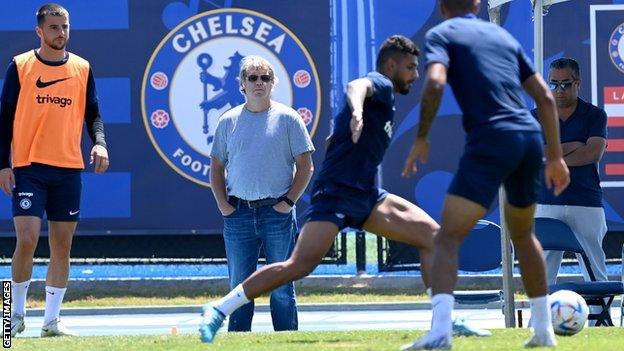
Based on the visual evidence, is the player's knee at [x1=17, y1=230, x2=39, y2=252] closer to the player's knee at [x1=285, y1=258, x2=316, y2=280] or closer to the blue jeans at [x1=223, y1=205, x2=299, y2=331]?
the blue jeans at [x1=223, y1=205, x2=299, y2=331]

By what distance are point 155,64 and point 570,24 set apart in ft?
15.5

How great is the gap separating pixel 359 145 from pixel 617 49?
8799mm

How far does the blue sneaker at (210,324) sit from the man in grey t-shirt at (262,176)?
1568 millimetres

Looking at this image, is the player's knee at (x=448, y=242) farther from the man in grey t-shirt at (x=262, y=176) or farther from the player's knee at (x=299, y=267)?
the man in grey t-shirt at (x=262, y=176)

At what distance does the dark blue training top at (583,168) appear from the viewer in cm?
1108

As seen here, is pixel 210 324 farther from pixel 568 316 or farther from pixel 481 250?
pixel 481 250

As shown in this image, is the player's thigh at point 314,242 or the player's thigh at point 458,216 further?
the player's thigh at point 314,242

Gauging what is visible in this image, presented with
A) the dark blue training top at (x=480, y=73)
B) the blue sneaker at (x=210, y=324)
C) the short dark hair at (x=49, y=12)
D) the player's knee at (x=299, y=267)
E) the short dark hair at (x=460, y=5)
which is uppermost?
the short dark hair at (x=49, y=12)

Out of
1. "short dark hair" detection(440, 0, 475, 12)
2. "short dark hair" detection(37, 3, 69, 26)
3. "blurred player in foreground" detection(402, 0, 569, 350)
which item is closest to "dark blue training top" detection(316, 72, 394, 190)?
"short dark hair" detection(440, 0, 475, 12)

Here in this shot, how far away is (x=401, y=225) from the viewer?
27.0 feet

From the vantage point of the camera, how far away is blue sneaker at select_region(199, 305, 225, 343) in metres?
8.16

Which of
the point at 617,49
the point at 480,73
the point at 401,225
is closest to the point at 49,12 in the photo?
the point at 401,225

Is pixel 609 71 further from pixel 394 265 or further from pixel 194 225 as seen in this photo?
pixel 194 225
